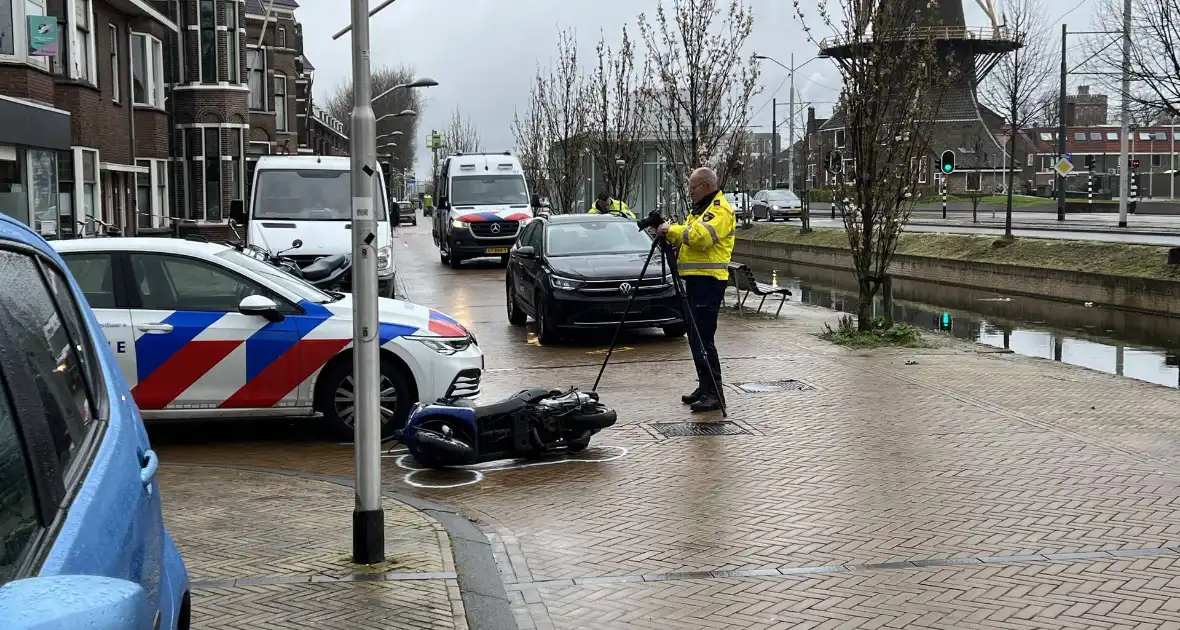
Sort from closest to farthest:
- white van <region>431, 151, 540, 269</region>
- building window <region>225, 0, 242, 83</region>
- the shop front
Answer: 1. the shop front
2. white van <region>431, 151, 540, 269</region>
3. building window <region>225, 0, 242, 83</region>

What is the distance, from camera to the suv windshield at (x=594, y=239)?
15.4 m

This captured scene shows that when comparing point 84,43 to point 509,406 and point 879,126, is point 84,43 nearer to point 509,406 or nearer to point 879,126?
point 879,126

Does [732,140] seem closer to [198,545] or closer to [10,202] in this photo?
[10,202]

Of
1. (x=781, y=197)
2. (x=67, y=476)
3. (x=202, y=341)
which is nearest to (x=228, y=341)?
(x=202, y=341)

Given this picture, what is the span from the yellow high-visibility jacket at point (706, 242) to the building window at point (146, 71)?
23.3 metres

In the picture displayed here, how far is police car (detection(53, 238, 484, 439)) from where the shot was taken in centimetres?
866

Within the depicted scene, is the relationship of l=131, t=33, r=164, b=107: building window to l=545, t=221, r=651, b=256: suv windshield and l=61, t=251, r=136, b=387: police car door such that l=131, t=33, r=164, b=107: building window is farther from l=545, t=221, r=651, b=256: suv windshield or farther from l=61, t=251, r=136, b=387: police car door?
l=61, t=251, r=136, b=387: police car door

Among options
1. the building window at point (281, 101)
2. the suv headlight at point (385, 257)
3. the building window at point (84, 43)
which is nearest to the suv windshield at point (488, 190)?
the building window at point (84, 43)

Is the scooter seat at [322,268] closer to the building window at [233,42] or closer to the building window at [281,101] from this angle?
the building window at [233,42]

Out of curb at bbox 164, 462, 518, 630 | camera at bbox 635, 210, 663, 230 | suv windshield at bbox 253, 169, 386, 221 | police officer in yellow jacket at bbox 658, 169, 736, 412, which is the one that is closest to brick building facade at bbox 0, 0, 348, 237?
suv windshield at bbox 253, 169, 386, 221

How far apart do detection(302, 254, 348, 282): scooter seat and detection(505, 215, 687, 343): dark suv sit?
2329 millimetres

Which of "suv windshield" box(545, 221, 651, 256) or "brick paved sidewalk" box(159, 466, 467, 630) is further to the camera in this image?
"suv windshield" box(545, 221, 651, 256)

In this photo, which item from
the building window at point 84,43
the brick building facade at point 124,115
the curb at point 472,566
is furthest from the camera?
the building window at point 84,43

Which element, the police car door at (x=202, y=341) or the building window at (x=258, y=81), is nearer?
the police car door at (x=202, y=341)
